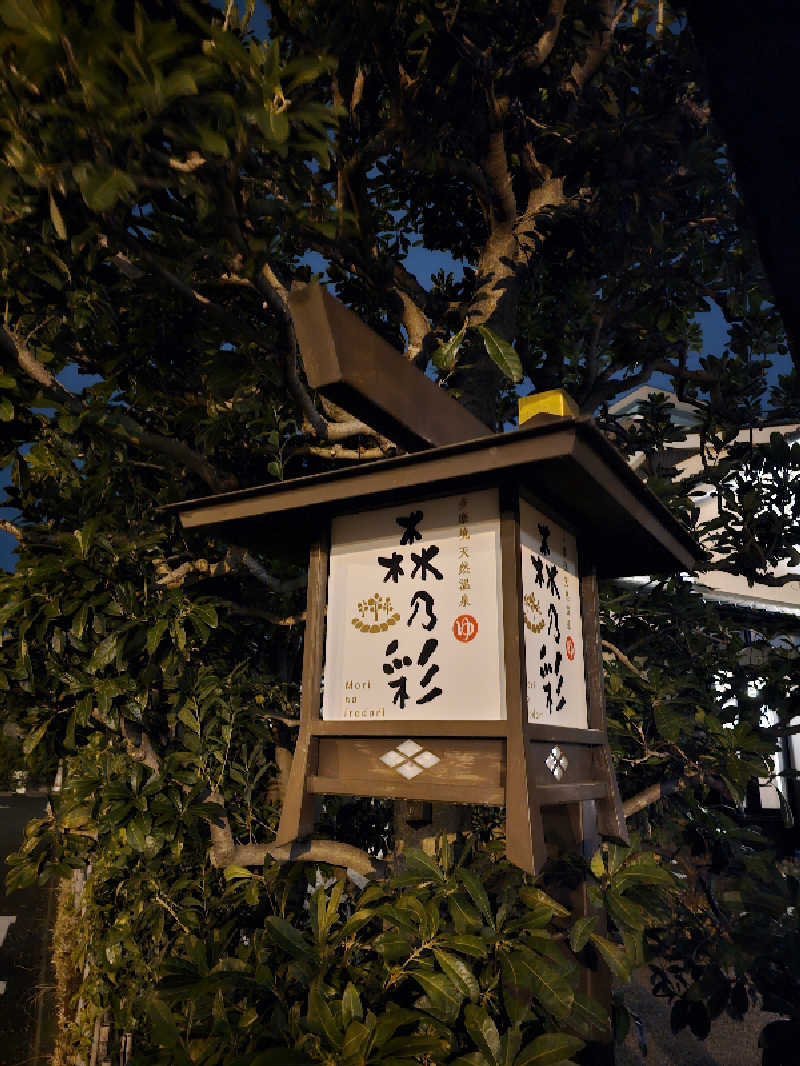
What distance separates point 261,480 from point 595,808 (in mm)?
3310

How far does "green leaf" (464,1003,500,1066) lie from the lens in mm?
2344

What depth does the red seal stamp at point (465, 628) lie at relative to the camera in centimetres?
264

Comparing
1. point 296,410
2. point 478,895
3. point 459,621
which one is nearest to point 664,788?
point 478,895

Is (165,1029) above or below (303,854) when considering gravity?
below

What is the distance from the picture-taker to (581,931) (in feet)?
9.09

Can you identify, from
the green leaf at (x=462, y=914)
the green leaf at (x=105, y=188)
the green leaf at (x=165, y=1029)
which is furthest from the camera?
the green leaf at (x=462, y=914)

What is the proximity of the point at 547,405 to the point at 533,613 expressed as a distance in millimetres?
816

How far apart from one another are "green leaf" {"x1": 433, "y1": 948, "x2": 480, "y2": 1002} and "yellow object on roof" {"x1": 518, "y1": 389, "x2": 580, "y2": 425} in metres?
1.95

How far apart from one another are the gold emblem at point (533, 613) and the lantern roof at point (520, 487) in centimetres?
41

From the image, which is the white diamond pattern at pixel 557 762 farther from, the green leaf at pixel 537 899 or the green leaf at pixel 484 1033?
the green leaf at pixel 484 1033

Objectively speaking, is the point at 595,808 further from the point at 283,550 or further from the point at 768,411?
the point at 768,411

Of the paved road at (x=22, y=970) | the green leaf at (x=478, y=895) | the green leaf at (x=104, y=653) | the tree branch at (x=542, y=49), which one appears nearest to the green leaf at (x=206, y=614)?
the green leaf at (x=104, y=653)

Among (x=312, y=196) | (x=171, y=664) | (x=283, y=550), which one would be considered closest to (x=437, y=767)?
(x=283, y=550)

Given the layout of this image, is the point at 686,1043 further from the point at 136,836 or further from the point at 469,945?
the point at 136,836
